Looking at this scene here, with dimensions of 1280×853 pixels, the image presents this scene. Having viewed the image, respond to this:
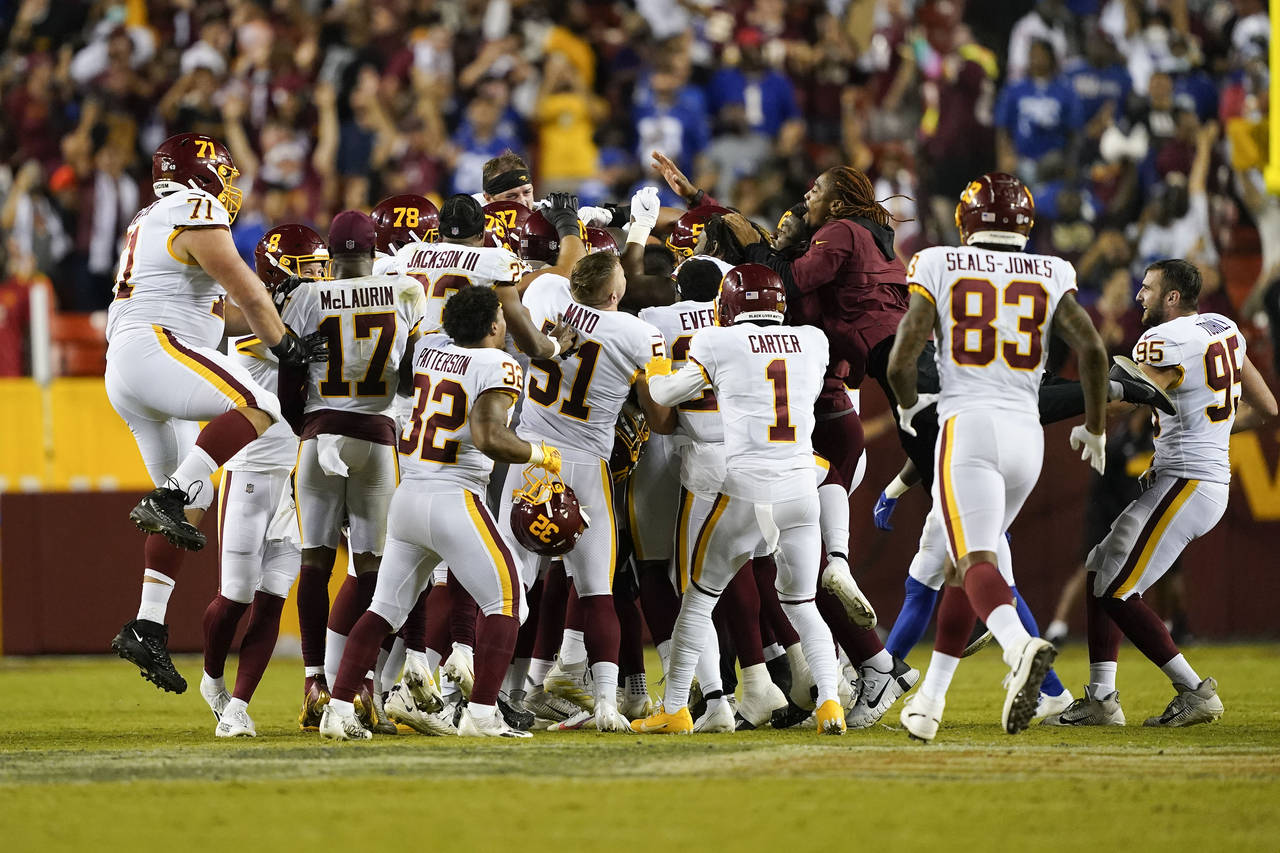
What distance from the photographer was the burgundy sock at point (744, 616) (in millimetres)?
8875

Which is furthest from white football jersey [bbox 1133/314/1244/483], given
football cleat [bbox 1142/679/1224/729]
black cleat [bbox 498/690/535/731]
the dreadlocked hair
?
black cleat [bbox 498/690/535/731]

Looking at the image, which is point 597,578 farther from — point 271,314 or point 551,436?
point 271,314

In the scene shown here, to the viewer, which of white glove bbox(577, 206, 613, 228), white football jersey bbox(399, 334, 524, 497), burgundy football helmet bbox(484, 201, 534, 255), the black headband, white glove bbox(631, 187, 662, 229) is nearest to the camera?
white football jersey bbox(399, 334, 524, 497)

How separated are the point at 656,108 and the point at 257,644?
34.6ft

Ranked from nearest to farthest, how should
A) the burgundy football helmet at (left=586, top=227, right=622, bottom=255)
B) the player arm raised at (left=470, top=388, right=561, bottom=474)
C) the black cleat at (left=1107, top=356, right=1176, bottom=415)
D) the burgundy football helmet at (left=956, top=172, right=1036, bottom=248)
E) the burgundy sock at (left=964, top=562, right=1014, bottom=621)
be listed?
the burgundy sock at (left=964, top=562, right=1014, bottom=621), the burgundy football helmet at (left=956, top=172, right=1036, bottom=248), the player arm raised at (left=470, top=388, right=561, bottom=474), the black cleat at (left=1107, top=356, right=1176, bottom=415), the burgundy football helmet at (left=586, top=227, right=622, bottom=255)

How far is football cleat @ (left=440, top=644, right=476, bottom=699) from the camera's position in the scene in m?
8.81

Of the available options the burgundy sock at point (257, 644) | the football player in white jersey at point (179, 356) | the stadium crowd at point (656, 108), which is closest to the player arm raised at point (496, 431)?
the football player in white jersey at point (179, 356)

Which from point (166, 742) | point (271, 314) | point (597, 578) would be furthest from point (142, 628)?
point (597, 578)

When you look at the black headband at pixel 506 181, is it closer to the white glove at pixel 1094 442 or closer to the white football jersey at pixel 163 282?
the white football jersey at pixel 163 282

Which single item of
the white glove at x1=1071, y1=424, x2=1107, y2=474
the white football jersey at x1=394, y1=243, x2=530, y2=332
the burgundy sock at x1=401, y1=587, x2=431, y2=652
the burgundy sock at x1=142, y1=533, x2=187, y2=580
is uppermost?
the white football jersey at x1=394, y1=243, x2=530, y2=332

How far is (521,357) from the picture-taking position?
9633 millimetres

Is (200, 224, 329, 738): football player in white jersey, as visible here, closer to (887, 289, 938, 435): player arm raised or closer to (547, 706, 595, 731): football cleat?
(547, 706, 595, 731): football cleat

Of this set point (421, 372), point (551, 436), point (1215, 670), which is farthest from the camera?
point (1215, 670)

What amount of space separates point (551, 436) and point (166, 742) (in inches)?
96.1
